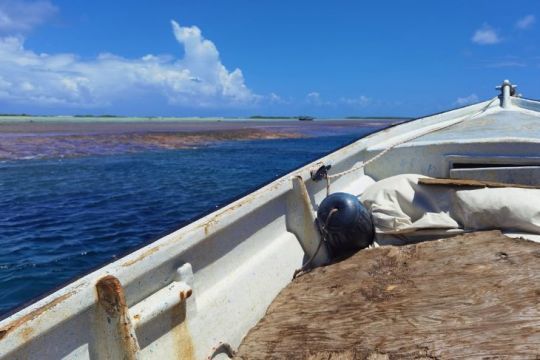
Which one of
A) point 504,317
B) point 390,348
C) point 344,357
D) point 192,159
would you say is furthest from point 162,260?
point 192,159

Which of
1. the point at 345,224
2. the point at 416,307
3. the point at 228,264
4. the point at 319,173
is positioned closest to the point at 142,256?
the point at 228,264

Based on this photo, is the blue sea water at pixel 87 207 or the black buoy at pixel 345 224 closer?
the black buoy at pixel 345 224

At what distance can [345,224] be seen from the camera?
3404mm

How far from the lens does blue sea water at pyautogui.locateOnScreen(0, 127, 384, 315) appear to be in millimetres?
5756

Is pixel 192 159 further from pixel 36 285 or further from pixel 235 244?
pixel 235 244

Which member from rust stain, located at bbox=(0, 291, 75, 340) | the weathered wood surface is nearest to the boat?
rust stain, located at bbox=(0, 291, 75, 340)

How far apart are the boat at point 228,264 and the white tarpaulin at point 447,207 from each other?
0.02 meters

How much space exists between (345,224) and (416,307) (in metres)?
1.03

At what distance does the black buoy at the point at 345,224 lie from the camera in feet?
11.2

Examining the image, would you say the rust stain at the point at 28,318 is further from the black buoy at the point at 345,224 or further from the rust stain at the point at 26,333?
the black buoy at the point at 345,224

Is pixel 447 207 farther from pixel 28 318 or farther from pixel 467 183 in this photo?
pixel 28 318

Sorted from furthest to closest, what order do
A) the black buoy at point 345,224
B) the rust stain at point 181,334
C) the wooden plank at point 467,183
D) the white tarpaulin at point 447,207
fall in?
the wooden plank at point 467,183, the black buoy at point 345,224, the white tarpaulin at point 447,207, the rust stain at point 181,334

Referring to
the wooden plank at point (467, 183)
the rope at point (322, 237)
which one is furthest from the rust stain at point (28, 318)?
the wooden plank at point (467, 183)

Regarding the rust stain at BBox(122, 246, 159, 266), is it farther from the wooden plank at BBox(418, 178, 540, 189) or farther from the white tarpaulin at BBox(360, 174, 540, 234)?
the wooden plank at BBox(418, 178, 540, 189)
